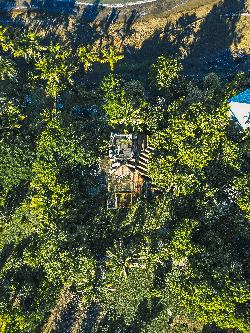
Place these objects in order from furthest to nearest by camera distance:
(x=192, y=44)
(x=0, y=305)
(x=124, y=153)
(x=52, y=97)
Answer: (x=192, y=44)
(x=52, y=97)
(x=124, y=153)
(x=0, y=305)

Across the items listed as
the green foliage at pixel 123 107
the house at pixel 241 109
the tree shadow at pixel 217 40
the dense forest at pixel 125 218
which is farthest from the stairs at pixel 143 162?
the tree shadow at pixel 217 40

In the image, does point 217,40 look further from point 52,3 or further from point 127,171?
point 127,171

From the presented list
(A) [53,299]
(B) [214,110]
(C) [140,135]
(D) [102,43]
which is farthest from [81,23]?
(A) [53,299]

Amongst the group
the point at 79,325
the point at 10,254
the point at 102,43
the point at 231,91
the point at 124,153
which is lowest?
the point at 79,325

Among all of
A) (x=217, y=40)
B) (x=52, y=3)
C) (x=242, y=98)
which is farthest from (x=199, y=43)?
(x=52, y=3)

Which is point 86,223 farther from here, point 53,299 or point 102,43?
point 102,43
